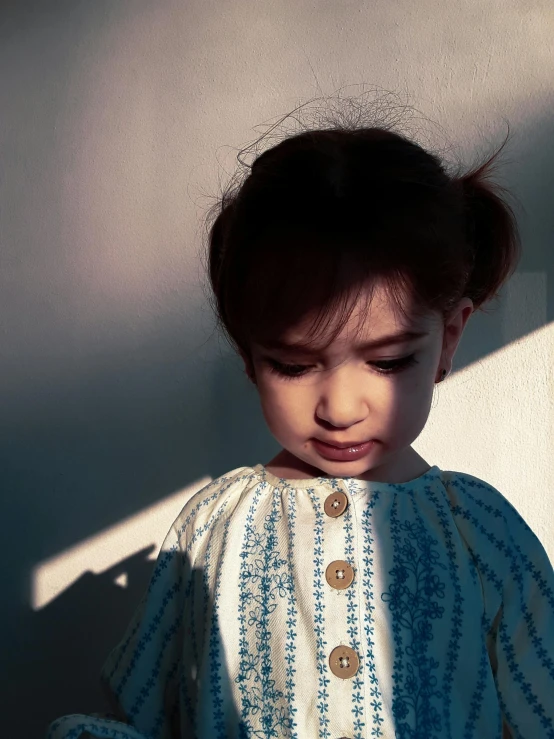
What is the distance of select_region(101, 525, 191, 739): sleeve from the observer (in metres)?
1.23

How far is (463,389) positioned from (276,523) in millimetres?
608

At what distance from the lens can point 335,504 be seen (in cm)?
116

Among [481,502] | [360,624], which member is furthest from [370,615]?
[481,502]

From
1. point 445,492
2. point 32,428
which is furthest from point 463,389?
point 32,428

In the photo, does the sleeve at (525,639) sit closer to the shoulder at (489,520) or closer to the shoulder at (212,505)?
the shoulder at (489,520)

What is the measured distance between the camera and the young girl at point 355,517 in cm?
102

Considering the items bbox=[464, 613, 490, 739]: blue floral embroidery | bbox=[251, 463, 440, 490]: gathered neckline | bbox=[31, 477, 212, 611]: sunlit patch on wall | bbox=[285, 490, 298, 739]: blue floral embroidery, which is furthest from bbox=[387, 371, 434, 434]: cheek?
bbox=[31, 477, 212, 611]: sunlit patch on wall

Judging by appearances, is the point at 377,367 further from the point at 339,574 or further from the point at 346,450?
the point at 339,574

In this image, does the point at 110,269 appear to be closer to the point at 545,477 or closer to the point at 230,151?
the point at 230,151

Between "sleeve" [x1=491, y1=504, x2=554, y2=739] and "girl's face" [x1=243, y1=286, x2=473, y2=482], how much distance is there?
0.82ft

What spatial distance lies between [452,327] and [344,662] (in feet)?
1.65

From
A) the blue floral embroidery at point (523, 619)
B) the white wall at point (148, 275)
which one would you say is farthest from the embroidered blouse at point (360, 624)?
the white wall at point (148, 275)

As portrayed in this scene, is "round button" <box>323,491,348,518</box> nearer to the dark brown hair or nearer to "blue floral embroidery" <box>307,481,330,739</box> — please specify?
"blue floral embroidery" <box>307,481,330,739</box>

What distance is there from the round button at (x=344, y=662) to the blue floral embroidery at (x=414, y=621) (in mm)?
61
